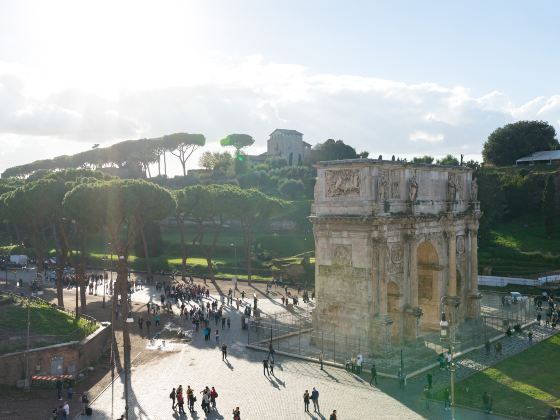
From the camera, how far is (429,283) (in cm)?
3750

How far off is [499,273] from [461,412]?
3459 cm

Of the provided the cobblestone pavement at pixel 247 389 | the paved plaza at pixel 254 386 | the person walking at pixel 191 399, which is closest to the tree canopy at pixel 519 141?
the paved plaza at pixel 254 386

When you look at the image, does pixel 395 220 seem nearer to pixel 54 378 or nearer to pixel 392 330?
pixel 392 330

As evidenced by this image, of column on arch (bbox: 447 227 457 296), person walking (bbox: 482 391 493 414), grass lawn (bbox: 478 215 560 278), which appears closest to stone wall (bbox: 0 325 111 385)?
person walking (bbox: 482 391 493 414)

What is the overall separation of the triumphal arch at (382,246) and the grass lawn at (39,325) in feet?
42.6

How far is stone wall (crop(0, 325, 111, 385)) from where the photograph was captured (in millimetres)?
27750

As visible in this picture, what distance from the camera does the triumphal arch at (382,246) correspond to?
31.3 meters

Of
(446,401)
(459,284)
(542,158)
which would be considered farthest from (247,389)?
(542,158)

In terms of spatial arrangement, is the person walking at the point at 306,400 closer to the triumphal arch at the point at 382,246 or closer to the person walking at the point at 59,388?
the triumphal arch at the point at 382,246

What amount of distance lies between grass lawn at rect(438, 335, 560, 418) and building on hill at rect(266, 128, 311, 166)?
10592cm

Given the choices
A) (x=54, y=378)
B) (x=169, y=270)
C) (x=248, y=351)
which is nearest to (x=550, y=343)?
(x=248, y=351)

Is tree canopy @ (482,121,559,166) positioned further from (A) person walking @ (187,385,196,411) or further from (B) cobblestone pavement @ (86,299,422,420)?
(A) person walking @ (187,385,196,411)

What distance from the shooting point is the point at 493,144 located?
100188 mm

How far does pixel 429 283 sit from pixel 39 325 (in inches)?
893
